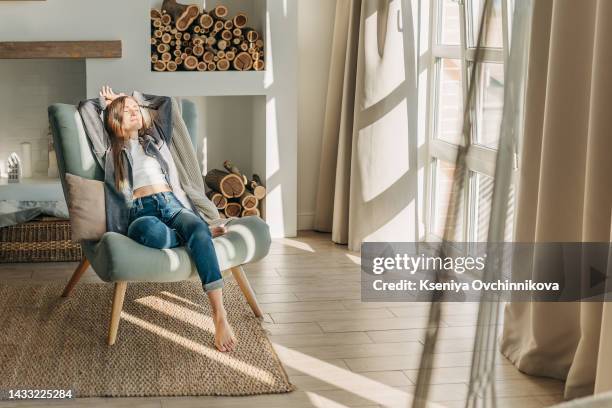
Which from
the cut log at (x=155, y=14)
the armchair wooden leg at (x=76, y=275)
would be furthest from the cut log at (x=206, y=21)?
the armchair wooden leg at (x=76, y=275)

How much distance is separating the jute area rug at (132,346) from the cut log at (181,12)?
1633 mm

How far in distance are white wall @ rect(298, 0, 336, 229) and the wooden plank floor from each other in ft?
2.43

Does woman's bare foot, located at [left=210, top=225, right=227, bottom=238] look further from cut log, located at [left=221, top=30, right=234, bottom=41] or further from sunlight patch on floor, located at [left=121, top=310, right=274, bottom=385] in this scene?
cut log, located at [left=221, top=30, right=234, bottom=41]

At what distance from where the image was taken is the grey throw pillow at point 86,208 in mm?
3291

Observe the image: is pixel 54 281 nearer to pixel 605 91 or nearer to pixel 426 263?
pixel 426 263

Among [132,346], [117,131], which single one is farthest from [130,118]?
[132,346]

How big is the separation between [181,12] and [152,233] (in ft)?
6.45

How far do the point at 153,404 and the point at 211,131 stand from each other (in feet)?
9.23

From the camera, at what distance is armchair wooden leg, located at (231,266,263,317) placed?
11.1 feet

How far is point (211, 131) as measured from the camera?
16.9 ft

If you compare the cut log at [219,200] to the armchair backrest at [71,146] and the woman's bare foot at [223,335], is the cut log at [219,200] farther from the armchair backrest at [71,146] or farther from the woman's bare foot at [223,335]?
the woman's bare foot at [223,335]

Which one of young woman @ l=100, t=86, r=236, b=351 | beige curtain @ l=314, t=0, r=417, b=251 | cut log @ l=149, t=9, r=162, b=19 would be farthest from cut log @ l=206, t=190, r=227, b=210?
young woman @ l=100, t=86, r=236, b=351

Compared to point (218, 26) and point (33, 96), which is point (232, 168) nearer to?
point (218, 26)

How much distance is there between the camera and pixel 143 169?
3406 mm
